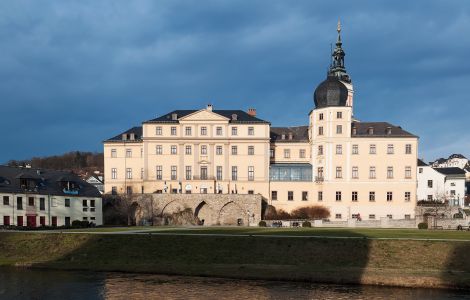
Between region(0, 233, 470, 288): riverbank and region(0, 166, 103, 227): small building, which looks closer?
region(0, 233, 470, 288): riverbank

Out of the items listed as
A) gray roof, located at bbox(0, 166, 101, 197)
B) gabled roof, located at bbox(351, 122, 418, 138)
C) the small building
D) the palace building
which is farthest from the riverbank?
gabled roof, located at bbox(351, 122, 418, 138)

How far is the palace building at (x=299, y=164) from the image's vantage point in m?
70.1

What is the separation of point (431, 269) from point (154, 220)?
1665 inches

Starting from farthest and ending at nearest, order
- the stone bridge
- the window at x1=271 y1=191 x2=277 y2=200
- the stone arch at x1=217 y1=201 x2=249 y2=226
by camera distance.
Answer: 1. the window at x1=271 y1=191 x2=277 y2=200
2. the stone arch at x1=217 y1=201 x2=249 y2=226
3. the stone bridge

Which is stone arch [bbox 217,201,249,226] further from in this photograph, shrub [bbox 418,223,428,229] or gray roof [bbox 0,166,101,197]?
shrub [bbox 418,223,428,229]

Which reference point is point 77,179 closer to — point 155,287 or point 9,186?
point 9,186

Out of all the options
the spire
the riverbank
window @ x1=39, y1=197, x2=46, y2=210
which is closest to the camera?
the riverbank

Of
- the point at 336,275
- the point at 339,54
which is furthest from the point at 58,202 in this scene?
the point at 339,54

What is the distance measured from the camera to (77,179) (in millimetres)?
64188

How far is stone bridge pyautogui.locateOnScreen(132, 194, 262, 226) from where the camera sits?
65875 mm

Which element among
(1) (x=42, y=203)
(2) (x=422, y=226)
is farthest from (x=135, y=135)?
(2) (x=422, y=226)

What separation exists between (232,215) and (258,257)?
33.6 m

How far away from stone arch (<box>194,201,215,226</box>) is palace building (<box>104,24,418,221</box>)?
4.51 m

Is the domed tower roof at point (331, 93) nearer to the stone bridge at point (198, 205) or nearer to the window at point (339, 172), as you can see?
the window at point (339, 172)
